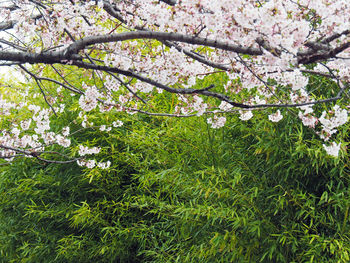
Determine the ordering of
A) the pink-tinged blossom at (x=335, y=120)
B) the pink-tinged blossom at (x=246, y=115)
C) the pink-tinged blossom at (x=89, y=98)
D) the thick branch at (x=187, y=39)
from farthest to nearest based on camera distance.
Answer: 1. the pink-tinged blossom at (x=246, y=115)
2. the pink-tinged blossom at (x=89, y=98)
3. the pink-tinged blossom at (x=335, y=120)
4. the thick branch at (x=187, y=39)

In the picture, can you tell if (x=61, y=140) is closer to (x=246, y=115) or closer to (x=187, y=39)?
(x=246, y=115)

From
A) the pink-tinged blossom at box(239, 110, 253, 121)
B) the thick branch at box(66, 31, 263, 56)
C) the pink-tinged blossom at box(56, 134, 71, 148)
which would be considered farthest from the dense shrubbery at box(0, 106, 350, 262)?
the thick branch at box(66, 31, 263, 56)

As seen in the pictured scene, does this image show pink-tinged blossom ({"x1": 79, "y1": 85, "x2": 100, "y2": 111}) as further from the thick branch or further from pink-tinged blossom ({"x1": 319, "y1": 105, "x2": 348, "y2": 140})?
pink-tinged blossom ({"x1": 319, "y1": 105, "x2": 348, "y2": 140})

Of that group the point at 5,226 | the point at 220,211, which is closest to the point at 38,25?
the point at 220,211

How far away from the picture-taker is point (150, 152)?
3396mm

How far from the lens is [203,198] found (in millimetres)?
3027

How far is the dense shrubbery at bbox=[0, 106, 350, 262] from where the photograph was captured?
2516mm

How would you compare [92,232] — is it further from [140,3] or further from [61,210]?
[140,3]

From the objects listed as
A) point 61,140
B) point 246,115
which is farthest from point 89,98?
point 246,115

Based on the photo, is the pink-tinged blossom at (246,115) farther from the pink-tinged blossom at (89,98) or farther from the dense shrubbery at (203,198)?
the pink-tinged blossom at (89,98)

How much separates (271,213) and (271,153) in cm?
45

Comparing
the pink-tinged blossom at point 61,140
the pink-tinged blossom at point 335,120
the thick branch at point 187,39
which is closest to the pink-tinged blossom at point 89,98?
the thick branch at point 187,39

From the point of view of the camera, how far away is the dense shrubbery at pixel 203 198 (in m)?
2.52

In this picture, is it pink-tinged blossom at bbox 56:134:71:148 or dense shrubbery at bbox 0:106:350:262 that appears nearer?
dense shrubbery at bbox 0:106:350:262
